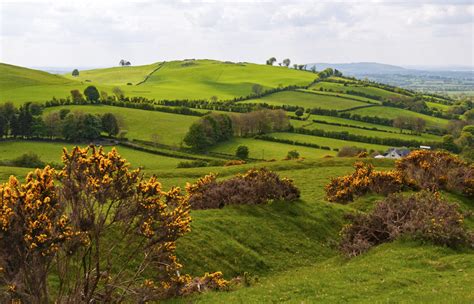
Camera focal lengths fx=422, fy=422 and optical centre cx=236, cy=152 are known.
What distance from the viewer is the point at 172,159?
9450 centimetres

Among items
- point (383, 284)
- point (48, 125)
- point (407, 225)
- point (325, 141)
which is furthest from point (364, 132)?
point (383, 284)

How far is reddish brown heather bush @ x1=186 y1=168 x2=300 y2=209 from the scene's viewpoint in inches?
1340

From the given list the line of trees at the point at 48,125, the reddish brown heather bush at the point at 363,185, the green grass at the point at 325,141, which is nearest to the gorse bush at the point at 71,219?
the reddish brown heather bush at the point at 363,185

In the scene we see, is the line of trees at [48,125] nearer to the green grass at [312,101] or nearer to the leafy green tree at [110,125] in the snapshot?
the leafy green tree at [110,125]

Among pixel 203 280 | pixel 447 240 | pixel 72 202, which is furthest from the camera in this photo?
pixel 447 240

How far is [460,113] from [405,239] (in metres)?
178

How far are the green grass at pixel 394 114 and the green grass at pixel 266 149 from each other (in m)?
61.6

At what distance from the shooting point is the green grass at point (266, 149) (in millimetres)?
101688

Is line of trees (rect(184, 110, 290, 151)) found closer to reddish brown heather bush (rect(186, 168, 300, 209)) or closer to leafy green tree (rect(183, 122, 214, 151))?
leafy green tree (rect(183, 122, 214, 151))

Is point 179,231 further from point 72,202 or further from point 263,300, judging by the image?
point 263,300

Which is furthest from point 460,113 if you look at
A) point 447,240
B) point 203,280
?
point 203,280

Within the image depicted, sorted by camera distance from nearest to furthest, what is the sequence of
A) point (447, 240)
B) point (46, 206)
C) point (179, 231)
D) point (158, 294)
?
point (46, 206) < point (179, 231) < point (158, 294) < point (447, 240)

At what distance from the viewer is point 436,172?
49500mm

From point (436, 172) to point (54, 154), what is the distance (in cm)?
7574
